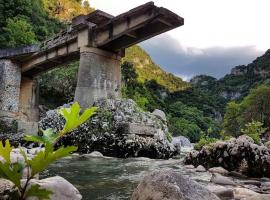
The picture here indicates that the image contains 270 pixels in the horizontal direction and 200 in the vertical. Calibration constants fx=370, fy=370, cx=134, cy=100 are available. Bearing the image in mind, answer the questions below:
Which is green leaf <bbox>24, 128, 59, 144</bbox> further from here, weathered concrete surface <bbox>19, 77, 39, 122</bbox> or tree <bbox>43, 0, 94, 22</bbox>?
tree <bbox>43, 0, 94, 22</bbox>

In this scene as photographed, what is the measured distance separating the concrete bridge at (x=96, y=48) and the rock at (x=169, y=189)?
12.0 metres

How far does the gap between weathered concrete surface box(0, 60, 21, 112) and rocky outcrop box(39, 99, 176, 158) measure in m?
9.36

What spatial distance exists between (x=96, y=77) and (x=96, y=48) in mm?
1465

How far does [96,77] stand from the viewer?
18.0 m

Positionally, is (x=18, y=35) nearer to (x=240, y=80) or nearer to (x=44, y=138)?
(x=44, y=138)

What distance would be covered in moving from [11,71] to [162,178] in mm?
23159

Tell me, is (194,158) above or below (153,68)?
A: below

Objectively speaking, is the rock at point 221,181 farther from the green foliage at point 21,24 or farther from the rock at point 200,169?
the green foliage at point 21,24

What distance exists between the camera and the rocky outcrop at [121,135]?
49.6ft

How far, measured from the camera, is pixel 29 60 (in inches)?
986

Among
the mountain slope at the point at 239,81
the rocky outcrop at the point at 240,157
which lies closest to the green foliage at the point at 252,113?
the rocky outcrop at the point at 240,157

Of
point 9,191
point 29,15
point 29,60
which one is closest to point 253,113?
point 29,15

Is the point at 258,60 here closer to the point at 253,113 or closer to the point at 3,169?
the point at 253,113

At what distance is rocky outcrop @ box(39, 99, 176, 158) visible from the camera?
1512cm
